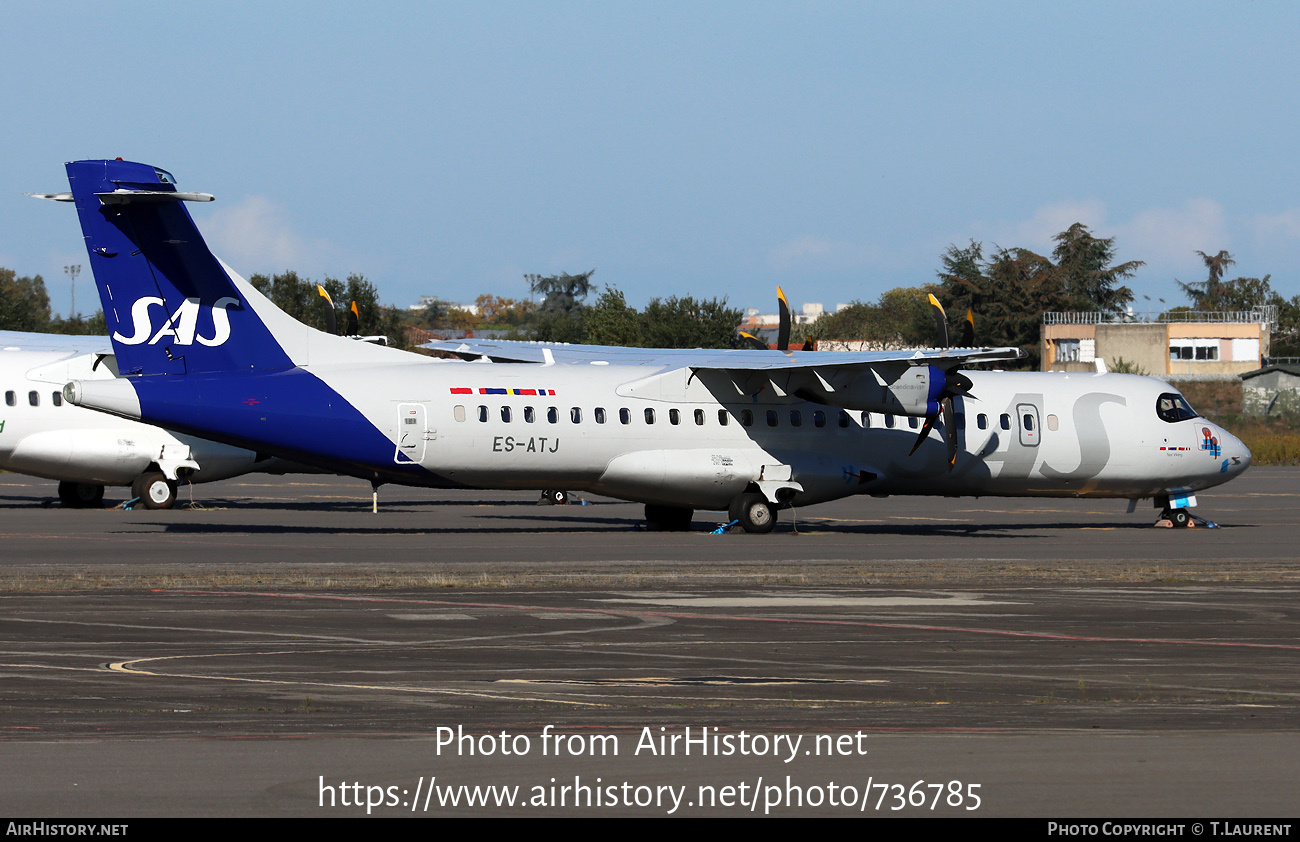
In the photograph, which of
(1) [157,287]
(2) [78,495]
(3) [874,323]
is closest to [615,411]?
(1) [157,287]

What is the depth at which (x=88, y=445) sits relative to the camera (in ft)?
118

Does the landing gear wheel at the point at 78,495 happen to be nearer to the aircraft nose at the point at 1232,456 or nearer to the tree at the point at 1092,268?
the aircraft nose at the point at 1232,456

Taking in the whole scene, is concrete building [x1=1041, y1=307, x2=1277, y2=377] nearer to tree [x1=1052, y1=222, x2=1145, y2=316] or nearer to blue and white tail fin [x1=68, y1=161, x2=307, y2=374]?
tree [x1=1052, y1=222, x2=1145, y2=316]

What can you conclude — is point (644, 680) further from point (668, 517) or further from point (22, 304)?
point (22, 304)

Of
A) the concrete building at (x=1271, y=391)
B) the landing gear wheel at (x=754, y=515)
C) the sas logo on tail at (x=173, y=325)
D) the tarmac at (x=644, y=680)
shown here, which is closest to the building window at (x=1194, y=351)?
the concrete building at (x=1271, y=391)

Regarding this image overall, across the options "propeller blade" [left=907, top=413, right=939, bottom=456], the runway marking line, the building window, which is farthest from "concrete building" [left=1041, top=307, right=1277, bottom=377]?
the runway marking line

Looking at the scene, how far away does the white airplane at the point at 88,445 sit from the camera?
35.7 metres

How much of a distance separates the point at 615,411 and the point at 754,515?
3.63m

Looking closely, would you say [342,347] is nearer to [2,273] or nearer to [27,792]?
[27,792]

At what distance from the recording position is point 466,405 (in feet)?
95.1

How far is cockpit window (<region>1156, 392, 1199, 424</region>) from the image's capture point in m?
34.0

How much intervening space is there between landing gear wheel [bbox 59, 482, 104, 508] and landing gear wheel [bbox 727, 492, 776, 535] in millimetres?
17419
